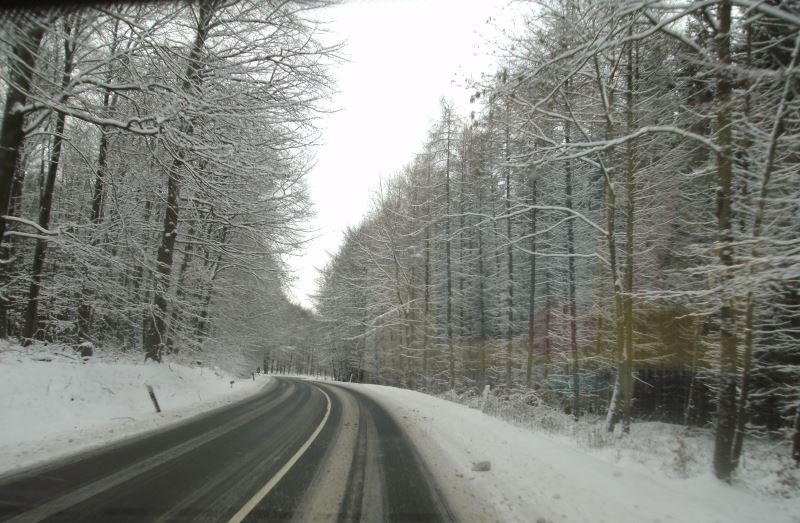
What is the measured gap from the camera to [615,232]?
17844mm

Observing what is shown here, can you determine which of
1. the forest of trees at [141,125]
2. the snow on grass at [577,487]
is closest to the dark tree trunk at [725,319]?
the snow on grass at [577,487]

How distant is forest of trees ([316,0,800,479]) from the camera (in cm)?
630

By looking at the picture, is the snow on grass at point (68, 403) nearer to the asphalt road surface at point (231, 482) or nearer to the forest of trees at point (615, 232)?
the asphalt road surface at point (231, 482)

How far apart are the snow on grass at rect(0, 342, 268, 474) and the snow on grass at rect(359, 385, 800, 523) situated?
5990 mm

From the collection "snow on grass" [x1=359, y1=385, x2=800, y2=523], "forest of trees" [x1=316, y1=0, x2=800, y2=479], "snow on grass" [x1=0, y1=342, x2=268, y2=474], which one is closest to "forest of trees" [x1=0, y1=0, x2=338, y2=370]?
"snow on grass" [x1=0, y1=342, x2=268, y2=474]

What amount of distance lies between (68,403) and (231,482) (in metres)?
6.30

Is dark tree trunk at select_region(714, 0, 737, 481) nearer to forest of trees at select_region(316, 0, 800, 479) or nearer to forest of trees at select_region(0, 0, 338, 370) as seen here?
forest of trees at select_region(316, 0, 800, 479)

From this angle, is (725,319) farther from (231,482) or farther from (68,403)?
(68,403)

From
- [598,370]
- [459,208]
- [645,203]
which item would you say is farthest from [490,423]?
[459,208]

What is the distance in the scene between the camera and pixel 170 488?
5.45 metres

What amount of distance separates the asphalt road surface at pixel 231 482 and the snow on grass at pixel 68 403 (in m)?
0.76

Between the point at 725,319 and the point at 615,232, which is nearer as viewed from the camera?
the point at 725,319

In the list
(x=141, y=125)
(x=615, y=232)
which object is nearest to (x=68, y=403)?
(x=141, y=125)

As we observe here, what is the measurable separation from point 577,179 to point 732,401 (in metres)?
15.5
